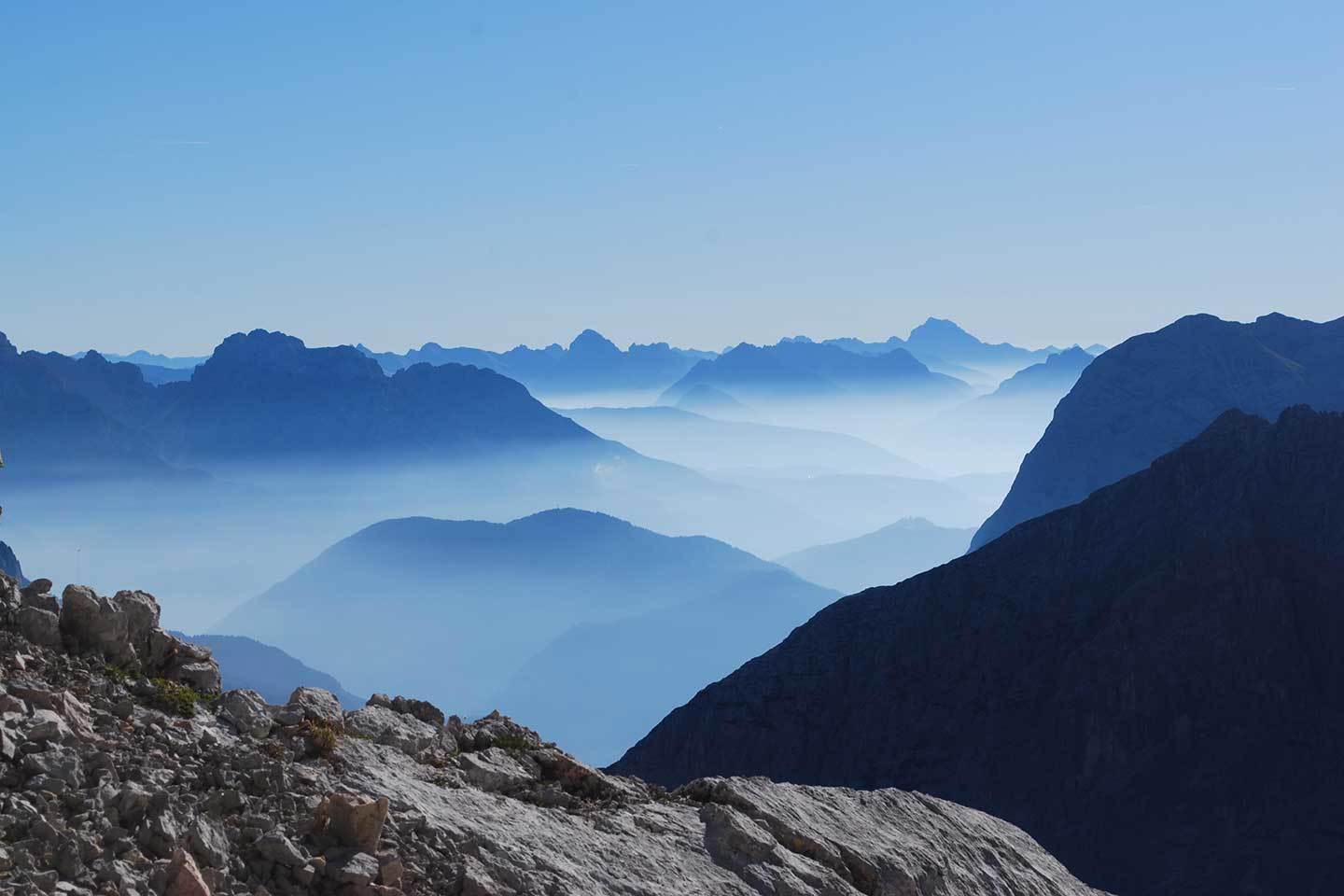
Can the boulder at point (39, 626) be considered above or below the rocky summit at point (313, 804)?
above

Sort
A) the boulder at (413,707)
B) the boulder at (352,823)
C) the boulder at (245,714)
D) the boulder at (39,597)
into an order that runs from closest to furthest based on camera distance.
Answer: the boulder at (352,823)
the boulder at (245,714)
the boulder at (39,597)
the boulder at (413,707)

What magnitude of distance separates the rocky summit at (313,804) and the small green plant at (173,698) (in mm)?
31

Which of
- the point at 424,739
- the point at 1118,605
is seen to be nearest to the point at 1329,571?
the point at 1118,605

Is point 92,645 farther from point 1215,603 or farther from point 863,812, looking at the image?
point 1215,603

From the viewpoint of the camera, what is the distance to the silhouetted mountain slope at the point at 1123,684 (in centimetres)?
12588

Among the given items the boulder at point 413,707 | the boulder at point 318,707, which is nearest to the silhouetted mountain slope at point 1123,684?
the boulder at point 413,707

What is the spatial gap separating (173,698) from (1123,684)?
130 metres

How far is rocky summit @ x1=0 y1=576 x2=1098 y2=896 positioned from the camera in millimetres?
16609

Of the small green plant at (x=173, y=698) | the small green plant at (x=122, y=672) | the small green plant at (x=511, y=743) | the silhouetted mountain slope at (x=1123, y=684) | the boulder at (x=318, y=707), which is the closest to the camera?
the small green plant at (x=173, y=698)

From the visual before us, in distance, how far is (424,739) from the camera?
76.9 ft

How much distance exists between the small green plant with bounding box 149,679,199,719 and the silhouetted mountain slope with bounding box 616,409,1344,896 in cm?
11551

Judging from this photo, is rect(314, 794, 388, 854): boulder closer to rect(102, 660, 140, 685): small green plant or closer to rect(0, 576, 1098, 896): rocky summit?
rect(0, 576, 1098, 896): rocky summit

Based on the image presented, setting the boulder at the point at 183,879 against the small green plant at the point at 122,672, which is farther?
the small green plant at the point at 122,672

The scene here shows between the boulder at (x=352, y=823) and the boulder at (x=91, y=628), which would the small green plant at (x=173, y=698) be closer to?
the boulder at (x=91, y=628)
